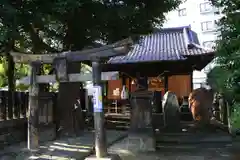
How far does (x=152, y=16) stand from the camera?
1053 cm

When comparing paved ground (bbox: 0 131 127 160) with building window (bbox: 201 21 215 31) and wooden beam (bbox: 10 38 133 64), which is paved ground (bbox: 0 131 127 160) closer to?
wooden beam (bbox: 10 38 133 64)

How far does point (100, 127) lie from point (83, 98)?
11.1 metres

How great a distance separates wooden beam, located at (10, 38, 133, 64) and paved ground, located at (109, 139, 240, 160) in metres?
2.88

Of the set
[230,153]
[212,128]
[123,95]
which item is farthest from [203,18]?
[230,153]

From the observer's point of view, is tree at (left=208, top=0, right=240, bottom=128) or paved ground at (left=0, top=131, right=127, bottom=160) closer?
tree at (left=208, top=0, right=240, bottom=128)

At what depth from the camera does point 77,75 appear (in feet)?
27.7

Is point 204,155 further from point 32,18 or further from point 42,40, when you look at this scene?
point 42,40

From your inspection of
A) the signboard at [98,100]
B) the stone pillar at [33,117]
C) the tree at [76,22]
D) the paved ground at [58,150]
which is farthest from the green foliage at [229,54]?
the stone pillar at [33,117]

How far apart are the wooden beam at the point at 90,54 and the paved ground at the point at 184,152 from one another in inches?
113

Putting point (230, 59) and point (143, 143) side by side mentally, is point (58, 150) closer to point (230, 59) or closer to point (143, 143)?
point (143, 143)

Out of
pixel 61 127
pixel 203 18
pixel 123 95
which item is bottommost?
pixel 61 127

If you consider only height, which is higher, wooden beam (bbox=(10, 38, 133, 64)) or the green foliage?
wooden beam (bbox=(10, 38, 133, 64))

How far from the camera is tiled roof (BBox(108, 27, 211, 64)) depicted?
52.3 feet

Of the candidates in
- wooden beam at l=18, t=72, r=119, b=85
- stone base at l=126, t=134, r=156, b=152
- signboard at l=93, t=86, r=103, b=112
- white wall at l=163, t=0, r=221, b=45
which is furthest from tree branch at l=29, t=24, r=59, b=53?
white wall at l=163, t=0, r=221, b=45
